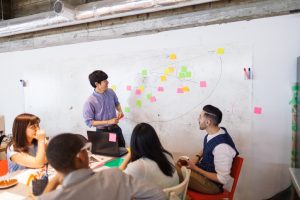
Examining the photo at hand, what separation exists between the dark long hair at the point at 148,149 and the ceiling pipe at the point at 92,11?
1451 millimetres

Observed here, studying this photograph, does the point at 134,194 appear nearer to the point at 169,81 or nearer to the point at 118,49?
the point at 169,81

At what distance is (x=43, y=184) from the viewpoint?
1.49 meters

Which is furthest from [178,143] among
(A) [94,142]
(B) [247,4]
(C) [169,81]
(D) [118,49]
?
(B) [247,4]

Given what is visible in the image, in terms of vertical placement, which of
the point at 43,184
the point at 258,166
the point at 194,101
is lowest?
the point at 258,166

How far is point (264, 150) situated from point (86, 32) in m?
2.85

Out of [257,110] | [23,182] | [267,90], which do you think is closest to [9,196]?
[23,182]

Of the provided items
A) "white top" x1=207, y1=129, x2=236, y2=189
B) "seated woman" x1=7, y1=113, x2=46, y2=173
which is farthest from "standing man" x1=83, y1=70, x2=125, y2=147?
"white top" x1=207, y1=129, x2=236, y2=189

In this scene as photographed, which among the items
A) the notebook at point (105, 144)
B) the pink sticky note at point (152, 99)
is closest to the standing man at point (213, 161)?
the notebook at point (105, 144)

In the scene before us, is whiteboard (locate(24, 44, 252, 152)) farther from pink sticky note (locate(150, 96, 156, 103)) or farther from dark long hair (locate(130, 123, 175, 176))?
dark long hair (locate(130, 123, 175, 176))

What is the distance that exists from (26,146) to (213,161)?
1.55 metres

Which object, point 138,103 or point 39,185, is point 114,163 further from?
point 138,103

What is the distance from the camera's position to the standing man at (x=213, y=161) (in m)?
1.93

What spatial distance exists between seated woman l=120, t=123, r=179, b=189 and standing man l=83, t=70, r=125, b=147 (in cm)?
133

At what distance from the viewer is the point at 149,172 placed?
1514 mm
